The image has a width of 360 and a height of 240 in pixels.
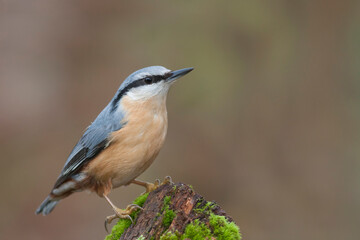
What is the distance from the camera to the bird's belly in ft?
15.2

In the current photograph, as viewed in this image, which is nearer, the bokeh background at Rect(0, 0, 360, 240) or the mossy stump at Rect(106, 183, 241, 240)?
the mossy stump at Rect(106, 183, 241, 240)

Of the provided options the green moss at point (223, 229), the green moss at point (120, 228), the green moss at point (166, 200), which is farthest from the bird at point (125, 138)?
the green moss at point (223, 229)

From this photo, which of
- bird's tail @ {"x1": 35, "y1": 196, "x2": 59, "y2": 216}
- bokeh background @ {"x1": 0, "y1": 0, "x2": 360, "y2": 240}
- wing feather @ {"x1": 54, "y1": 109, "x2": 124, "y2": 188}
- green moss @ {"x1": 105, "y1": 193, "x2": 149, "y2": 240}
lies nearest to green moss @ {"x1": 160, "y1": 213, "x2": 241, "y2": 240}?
green moss @ {"x1": 105, "y1": 193, "x2": 149, "y2": 240}

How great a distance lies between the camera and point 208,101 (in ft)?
29.2

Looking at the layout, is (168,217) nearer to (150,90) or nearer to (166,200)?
(166,200)

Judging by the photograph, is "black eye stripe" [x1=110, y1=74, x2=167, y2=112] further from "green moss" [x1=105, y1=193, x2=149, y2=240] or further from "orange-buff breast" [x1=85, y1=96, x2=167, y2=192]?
"green moss" [x1=105, y1=193, x2=149, y2=240]

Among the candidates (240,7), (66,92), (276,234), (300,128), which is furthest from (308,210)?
(66,92)

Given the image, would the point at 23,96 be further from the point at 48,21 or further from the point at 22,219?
Answer: the point at 22,219

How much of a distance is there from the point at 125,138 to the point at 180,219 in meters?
1.41

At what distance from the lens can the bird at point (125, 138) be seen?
464cm

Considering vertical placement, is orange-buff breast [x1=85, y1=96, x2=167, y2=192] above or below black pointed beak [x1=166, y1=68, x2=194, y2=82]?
below

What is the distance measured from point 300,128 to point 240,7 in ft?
7.76

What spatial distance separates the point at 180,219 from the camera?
3.46 m

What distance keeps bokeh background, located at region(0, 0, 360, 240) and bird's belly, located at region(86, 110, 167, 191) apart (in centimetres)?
371
